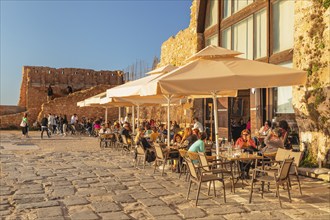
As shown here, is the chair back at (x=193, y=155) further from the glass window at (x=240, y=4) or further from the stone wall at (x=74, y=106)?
the stone wall at (x=74, y=106)

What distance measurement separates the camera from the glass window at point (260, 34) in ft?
42.2

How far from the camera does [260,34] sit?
13.1 metres

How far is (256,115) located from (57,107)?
942 inches

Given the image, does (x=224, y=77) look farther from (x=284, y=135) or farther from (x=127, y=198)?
(x=284, y=135)

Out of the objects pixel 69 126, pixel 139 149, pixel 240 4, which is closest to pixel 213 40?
pixel 240 4

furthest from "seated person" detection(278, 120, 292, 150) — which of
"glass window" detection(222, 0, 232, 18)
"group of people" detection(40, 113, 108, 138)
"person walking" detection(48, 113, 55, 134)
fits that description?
"person walking" detection(48, 113, 55, 134)

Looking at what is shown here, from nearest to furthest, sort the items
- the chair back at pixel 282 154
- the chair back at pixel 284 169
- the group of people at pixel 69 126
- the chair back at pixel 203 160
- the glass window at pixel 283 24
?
the chair back at pixel 284 169
the chair back at pixel 203 160
the chair back at pixel 282 154
the glass window at pixel 283 24
the group of people at pixel 69 126

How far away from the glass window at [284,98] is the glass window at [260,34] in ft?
4.55

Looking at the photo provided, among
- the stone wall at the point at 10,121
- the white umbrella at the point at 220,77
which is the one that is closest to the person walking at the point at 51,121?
the stone wall at the point at 10,121

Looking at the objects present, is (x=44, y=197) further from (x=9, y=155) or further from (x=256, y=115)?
(x=256, y=115)

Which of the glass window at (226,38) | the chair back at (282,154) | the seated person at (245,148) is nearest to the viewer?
the chair back at (282,154)

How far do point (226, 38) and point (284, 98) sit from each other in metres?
4.81

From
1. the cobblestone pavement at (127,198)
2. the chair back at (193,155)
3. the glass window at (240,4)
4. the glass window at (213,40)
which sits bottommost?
the cobblestone pavement at (127,198)

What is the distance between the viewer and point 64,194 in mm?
6645
